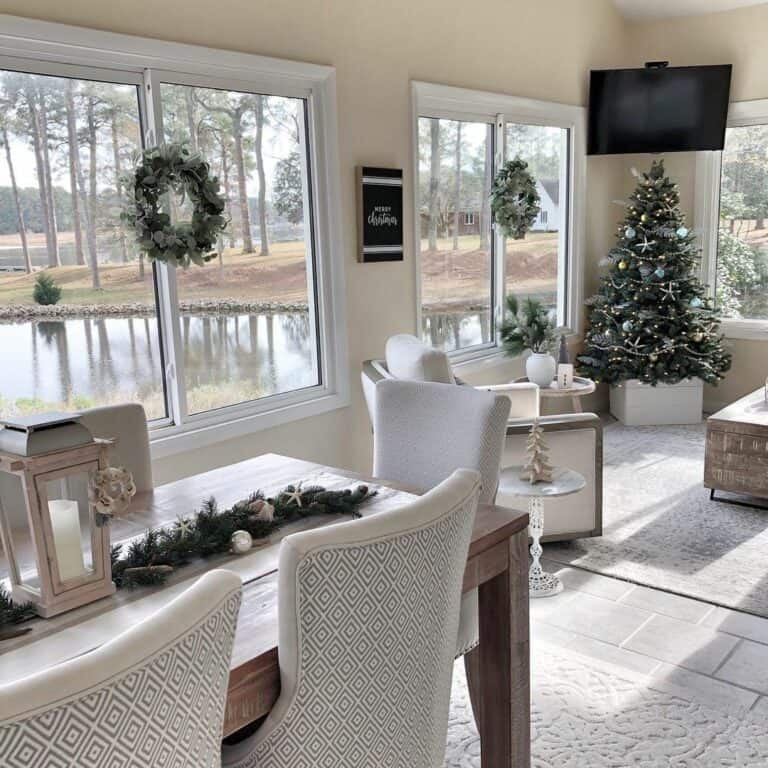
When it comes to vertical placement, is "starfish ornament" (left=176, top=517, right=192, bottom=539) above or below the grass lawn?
below

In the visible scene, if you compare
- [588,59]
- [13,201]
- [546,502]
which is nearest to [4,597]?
[13,201]

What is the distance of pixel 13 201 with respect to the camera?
10.2ft

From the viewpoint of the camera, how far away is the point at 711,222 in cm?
655

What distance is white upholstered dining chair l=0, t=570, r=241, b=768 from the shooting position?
890 mm

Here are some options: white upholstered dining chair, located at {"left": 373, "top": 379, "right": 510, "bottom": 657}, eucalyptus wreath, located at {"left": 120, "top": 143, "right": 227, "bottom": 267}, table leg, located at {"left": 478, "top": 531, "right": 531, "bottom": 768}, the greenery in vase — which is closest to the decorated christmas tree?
the greenery in vase

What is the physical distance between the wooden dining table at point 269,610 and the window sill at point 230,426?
44.6 inches

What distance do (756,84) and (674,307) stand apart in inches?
71.1

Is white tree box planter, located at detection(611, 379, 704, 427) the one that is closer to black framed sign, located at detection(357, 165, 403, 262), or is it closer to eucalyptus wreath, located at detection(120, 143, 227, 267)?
black framed sign, located at detection(357, 165, 403, 262)

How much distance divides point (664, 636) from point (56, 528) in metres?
2.38

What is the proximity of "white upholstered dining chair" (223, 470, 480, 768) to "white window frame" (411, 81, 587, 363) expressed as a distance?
3.44m

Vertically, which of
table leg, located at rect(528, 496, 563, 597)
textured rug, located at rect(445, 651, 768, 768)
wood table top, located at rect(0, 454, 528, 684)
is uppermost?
wood table top, located at rect(0, 454, 528, 684)

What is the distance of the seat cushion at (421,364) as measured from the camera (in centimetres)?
365

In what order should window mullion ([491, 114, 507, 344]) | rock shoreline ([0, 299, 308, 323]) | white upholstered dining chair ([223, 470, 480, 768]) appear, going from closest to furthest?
white upholstered dining chair ([223, 470, 480, 768]) < rock shoreline ([0, 299, 308, 323]) < window mullion ([491, 114, 507, 344])

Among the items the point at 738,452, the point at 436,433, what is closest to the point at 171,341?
the point at 436,433
